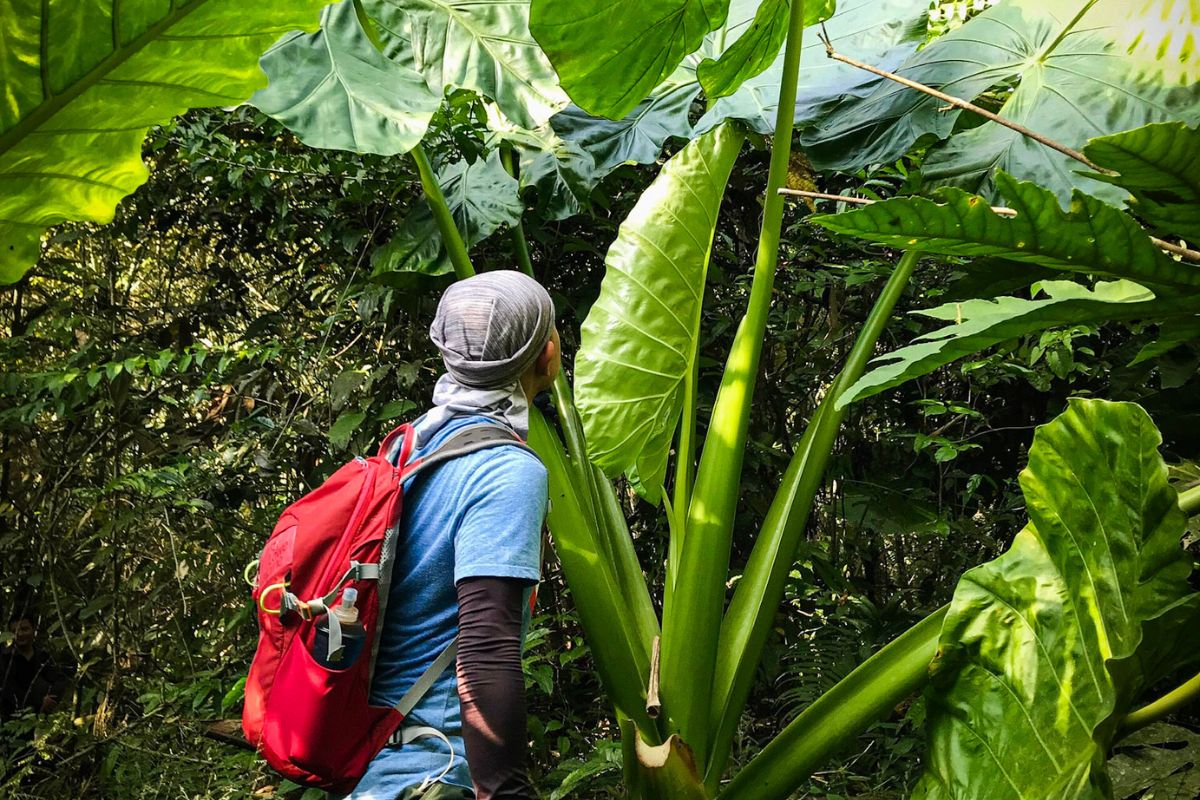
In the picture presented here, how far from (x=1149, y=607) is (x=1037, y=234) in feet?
1.20

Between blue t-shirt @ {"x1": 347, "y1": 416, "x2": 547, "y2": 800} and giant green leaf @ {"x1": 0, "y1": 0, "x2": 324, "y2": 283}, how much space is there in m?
0.68

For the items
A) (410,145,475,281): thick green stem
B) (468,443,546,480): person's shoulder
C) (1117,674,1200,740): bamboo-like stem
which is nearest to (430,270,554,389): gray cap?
(468,443,546,480): person's shoulder

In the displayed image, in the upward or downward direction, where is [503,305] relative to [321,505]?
upward

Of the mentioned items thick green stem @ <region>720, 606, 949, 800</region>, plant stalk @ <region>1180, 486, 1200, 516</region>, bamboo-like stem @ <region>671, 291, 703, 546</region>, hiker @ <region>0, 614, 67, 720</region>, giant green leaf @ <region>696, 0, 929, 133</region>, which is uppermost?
giant green leaf @ <region>696, 0, 929, 133</region>

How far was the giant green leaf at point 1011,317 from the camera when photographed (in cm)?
94

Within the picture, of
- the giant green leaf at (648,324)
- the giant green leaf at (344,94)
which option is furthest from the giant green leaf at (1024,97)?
the giant green leaf at (344,94)

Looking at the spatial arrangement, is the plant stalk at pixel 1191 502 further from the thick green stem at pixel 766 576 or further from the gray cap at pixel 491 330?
the gray cap at pixel 491 330

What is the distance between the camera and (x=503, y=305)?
130cm

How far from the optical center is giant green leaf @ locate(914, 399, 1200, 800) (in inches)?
35.6

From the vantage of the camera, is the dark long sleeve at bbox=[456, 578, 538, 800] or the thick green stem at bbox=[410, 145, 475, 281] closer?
the dark long sleeve at bbox=[456, 578, 538, 800]

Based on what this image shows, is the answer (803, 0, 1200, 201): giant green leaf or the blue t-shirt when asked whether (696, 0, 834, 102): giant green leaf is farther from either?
the blue t-shirt

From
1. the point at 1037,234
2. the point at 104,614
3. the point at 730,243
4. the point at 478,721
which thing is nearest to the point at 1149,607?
the point at 1037,234

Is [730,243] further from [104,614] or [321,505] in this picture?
[104,614]

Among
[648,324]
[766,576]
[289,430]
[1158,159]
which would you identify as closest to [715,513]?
[766,576]
